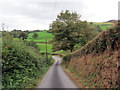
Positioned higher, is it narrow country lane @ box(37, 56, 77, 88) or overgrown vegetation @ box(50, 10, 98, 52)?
overgrown vegetation @ box(50, 10, 98, 52)

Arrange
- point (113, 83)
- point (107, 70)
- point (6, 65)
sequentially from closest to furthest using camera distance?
point (113, 83), point (107, 70), point (6, 65)

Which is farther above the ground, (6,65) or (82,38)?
(82,38)

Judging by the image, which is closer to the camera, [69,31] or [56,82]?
[56,82]

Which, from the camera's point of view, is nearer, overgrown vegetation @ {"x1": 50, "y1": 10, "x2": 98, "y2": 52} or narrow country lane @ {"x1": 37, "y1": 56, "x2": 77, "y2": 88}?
narrow country lane @ {"x1": 37, "y1": 56, "x2": 77, "y2": 88}

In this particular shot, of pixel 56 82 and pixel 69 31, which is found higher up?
pixel 69 31

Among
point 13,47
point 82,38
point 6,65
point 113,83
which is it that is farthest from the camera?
point 82,38

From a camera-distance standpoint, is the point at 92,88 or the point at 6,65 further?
the point at 6,65

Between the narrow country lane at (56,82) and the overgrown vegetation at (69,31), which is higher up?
the overgrown vegetation at (69,31)

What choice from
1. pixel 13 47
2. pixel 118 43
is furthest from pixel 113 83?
pixel 13 47

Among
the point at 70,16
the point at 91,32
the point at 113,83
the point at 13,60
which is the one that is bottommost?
the point at 113,83

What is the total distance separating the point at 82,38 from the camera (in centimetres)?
3422

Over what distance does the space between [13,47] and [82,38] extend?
79.7 ft

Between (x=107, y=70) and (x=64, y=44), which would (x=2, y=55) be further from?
(x=64, y=44)

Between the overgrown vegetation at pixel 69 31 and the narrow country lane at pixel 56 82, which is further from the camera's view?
the overgrown vegetation at pixel 69 31
